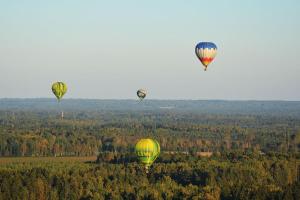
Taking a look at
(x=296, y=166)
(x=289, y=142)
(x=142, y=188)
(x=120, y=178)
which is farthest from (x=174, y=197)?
(x=289, y=142)

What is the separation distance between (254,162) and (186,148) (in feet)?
179

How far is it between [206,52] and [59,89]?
1572 inches

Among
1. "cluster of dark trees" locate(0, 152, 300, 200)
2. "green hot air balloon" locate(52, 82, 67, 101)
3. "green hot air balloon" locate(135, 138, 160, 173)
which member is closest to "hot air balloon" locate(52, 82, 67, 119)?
"green hot air balloon" locate(52, 82, 67, 101)

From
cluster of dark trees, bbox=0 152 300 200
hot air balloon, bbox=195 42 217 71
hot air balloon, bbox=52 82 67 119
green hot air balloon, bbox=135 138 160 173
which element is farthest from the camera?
hot air balloon, bbox=52 82 67 119

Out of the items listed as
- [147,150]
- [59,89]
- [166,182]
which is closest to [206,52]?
[147,150]

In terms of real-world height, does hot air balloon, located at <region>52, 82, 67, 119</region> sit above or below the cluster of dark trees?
above

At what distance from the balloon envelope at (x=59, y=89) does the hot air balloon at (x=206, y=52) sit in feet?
125

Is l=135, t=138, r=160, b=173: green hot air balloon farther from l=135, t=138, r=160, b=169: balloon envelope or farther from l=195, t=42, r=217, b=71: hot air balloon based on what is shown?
l=195, t=42, r=217, b=71: hot air balloon

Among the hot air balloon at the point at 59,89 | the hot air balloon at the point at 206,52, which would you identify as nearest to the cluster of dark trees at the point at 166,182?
the hot air balloon at the point at 206,52

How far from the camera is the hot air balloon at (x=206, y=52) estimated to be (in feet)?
231

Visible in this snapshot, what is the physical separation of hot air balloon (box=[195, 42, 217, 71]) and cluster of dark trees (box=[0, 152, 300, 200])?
1271 cm

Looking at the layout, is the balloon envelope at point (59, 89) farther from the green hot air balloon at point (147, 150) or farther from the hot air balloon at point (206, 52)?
the hot air balloon at point (206, 52)

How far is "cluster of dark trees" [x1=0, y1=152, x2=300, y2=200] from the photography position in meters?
60.8

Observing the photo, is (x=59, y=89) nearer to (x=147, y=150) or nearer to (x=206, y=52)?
(x=147, y=150)
